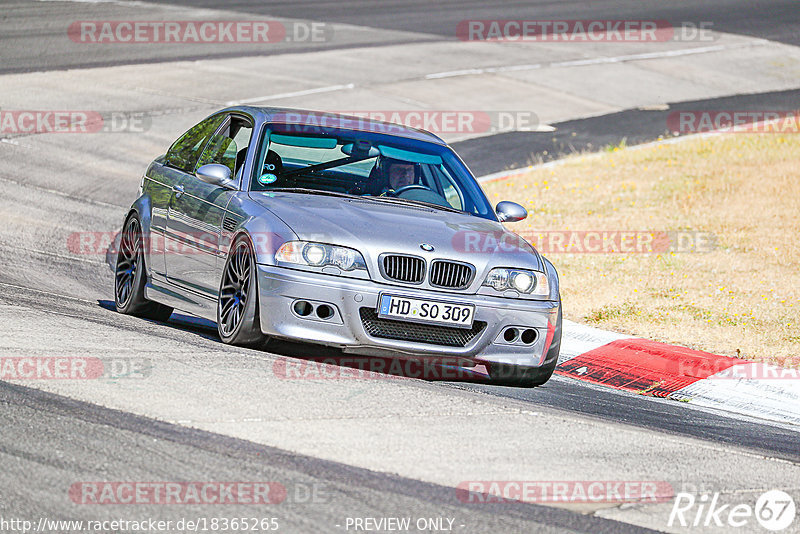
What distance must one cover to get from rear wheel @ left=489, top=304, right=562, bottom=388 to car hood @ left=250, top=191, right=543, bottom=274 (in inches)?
19.8

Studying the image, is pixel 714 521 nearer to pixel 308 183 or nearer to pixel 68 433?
pixel 68 433

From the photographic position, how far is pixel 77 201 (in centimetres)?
1482

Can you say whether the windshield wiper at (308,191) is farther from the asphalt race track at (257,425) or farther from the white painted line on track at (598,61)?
the white painted line on track at (598,61)

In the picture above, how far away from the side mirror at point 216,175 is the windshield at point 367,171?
0.59ft

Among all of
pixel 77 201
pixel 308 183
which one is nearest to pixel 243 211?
pixel 308 183

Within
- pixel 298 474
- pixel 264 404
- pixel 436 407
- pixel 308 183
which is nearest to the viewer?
pixel 298 474

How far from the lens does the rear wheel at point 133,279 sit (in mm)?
9297

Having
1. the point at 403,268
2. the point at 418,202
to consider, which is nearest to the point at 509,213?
the point at 418,202

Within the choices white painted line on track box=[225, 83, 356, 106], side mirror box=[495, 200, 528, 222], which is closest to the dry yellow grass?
side mirror box=[495, 200, 528, 222]

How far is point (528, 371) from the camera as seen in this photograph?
312 inches

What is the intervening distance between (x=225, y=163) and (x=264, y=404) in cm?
301

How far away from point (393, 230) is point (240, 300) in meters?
1.04


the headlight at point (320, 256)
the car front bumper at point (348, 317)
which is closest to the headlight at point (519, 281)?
the car front bumper at point (348, 317)

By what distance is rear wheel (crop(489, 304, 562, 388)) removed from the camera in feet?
26.0
